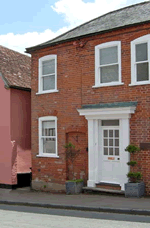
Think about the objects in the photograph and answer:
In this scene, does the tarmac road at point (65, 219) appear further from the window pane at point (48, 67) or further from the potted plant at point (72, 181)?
the window pane at point (48, 67)

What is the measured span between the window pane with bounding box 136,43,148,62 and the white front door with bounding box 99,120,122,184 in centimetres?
265

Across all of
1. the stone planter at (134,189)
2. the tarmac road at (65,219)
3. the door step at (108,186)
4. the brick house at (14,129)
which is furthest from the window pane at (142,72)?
the brick house at (14,129)

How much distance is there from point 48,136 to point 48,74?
9.58 feet

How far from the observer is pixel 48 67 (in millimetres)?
15633

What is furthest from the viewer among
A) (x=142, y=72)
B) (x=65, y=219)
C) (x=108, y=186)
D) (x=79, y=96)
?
(x=79, y=96)

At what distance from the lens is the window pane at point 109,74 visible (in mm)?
13320

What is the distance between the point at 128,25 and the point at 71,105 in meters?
4.19

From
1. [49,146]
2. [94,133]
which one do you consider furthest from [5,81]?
[94,133]

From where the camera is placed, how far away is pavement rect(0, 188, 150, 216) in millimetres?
10164

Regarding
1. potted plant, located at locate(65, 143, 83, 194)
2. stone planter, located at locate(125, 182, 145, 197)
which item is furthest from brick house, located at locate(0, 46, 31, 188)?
stone planter, located at locate(125, 182, 145, 197)

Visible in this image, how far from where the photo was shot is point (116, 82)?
13.2 meters

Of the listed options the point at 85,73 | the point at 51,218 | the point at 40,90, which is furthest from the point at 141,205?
the point at 40,90

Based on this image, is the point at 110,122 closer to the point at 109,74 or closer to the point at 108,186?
the point at 109,74

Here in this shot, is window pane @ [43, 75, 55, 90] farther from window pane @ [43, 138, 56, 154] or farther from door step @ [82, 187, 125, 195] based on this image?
door step @ [82, 187, 125, 195]
